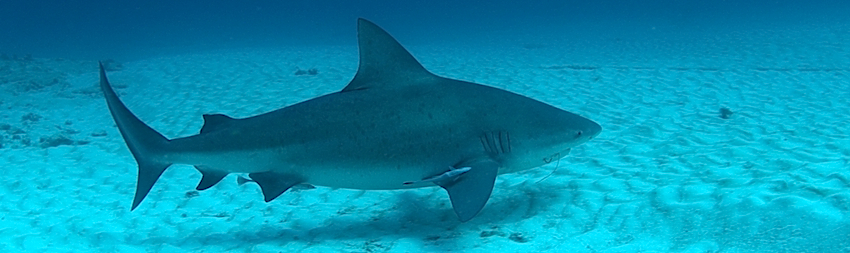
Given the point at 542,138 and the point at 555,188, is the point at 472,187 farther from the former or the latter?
the point at 555,188

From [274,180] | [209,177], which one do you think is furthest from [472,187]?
[209,177]

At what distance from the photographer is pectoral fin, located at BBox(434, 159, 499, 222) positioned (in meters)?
3.74

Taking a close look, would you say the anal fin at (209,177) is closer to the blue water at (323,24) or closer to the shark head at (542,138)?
the shark head at (542,138)

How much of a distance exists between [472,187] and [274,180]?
1517 millimetres

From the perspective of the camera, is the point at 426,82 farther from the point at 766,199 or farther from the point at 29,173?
the point at 29,173

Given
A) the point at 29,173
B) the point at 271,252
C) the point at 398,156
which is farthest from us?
the point at 29,173

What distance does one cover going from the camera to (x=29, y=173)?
25.1ft

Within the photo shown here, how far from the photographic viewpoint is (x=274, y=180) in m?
4.15

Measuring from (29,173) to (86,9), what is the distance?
10555cm

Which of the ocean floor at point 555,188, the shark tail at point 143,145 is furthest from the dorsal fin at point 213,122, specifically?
the ocean floor at point 555,188

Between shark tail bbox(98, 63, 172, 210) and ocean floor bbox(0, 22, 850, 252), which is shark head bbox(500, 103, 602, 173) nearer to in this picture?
ocean floor bbox(0, 22, 850, 252)

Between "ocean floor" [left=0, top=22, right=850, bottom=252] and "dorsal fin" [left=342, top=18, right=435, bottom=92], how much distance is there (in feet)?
4.33

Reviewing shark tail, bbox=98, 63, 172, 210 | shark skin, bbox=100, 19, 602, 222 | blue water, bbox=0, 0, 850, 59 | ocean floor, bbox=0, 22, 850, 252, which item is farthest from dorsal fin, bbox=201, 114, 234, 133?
blue water, bbox=0, 0, 850, 59

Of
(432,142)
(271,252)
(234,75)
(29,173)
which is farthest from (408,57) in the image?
(234,75)
